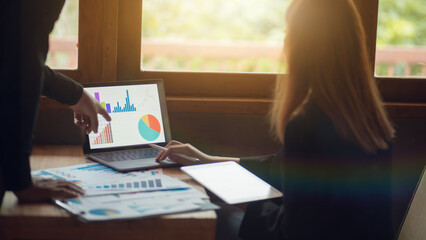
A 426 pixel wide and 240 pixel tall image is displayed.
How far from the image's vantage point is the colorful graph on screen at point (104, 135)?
1776mm

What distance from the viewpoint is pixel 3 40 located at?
1.15 m

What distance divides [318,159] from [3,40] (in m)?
0.76

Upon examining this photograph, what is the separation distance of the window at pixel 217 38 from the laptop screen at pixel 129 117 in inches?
105

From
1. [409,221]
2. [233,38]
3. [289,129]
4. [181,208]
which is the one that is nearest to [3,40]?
[181,208]

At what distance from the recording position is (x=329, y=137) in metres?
1.24

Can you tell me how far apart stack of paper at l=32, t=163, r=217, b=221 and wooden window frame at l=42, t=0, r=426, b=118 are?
0.53m

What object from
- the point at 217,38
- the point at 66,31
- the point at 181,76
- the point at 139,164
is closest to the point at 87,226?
the point at 139,164

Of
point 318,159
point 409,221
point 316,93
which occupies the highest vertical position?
point 316,93

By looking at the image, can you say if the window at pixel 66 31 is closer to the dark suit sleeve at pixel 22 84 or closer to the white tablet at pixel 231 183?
the dark suit sleeve at pixel 22 84

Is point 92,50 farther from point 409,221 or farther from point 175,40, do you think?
point 175,40

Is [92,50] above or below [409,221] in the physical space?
above

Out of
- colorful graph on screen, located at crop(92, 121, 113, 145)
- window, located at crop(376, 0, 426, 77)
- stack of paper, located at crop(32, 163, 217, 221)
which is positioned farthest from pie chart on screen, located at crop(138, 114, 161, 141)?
window, located at crop(376, 0, 426, 77)

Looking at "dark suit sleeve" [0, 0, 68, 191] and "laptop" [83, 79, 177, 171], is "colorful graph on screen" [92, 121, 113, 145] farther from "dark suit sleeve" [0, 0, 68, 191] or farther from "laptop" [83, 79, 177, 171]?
"dark suit sleeve" [0, 0, 68, 191]

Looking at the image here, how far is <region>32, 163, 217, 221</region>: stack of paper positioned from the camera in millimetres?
1170
